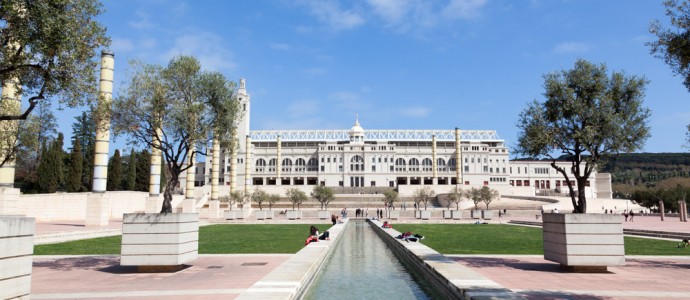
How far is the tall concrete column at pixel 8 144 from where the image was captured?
23.7 m

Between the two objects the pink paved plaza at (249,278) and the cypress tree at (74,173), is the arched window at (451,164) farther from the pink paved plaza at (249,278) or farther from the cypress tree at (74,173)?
the pink paved plaza at (249,278)

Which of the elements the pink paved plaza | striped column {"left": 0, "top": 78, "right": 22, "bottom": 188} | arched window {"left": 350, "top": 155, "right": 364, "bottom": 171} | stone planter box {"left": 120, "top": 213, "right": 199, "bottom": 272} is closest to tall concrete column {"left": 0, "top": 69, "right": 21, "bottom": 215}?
striped column {"left": 0, "top": 78, "right": 22, "bottom": 188}

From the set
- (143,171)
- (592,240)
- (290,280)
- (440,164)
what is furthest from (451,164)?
(290,280)

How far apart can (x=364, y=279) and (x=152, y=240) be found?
6.04 m

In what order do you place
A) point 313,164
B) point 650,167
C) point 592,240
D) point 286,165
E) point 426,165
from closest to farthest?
point 592,240
point 426,165
point 313,164
point 286,165
point 650,167

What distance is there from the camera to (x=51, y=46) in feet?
31.9

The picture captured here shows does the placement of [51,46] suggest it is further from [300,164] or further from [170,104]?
[300,164]

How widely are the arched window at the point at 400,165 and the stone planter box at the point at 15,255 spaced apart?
113028 millimetres

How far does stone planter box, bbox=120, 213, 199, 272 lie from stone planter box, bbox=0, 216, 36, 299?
6410 millimetres

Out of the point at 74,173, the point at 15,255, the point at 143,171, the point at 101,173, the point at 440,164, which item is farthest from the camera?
the point at 440,164

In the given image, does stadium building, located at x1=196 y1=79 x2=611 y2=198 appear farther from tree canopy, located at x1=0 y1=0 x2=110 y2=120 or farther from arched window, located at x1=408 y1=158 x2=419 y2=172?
tree canopy, located at x1=0 y1=0 x2=110 y2=120

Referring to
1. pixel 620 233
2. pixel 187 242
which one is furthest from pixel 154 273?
pixel 620 233

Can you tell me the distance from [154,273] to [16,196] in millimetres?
21888

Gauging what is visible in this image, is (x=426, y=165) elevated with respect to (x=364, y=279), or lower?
elevated
